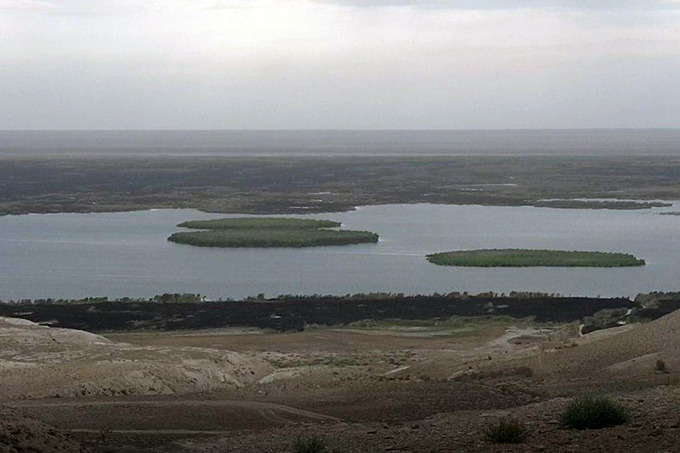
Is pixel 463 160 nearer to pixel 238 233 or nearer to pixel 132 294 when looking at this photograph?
pixel 238 233

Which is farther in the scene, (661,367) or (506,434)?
(661,367)

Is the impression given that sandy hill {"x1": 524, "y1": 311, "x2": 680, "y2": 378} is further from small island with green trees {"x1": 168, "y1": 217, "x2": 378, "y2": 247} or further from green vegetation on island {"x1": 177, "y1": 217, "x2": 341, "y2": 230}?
green vegetation on island {"x1": 177, "y1": 217, "x2": 341, "y2": 230}

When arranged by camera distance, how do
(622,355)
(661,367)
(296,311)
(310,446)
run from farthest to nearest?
(296,311) < (622,355) < (661,367) < (310,446)

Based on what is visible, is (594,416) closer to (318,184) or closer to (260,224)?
(260,224)

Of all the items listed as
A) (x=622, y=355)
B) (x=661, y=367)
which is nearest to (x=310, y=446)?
(x=661, y=367)

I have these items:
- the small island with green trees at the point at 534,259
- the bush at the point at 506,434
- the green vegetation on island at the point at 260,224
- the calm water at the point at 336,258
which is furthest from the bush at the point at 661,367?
the green vegetation on island at the point at 260,224

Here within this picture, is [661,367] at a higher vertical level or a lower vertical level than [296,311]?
higher

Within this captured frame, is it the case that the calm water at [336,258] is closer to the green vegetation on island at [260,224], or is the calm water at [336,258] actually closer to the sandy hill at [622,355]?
the green vegetation on island at [260,224]

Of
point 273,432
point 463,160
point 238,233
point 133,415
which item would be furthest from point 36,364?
point 463,160
